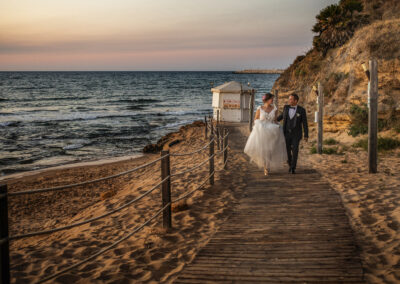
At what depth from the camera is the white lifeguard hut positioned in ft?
72.4

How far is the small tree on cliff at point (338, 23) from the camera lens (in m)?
23.5

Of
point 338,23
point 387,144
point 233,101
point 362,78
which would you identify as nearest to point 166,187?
point 387,144

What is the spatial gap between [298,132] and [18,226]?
6651 millimetres

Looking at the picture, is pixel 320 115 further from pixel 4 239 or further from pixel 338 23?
pixel 338 23

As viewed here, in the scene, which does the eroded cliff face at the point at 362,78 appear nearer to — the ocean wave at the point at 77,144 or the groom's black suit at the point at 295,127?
the groom's black suit at the point at 295,127

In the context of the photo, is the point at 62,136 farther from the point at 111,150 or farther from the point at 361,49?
Answer: the point at 361,49

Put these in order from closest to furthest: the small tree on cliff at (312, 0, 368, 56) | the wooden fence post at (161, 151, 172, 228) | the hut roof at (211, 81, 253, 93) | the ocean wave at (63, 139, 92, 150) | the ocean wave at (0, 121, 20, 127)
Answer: the wooden fence post at (161, 151, 172, 228), the ocean wave at (63, 139, 92, 150), the hut roof at (211, 81, 253, 93), the small tree on cliff at (312, 0, 368, 56), the ocean wave at (0, 121, 20, 127)

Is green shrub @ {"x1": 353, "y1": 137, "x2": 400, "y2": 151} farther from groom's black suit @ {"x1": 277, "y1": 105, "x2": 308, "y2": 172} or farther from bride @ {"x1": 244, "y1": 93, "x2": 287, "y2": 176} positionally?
bride @ {"x1": 244, "y1": 93, "x2": 287, "y2": 176}

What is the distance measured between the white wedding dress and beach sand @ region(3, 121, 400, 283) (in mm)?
755

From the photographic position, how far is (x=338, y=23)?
24.5 m

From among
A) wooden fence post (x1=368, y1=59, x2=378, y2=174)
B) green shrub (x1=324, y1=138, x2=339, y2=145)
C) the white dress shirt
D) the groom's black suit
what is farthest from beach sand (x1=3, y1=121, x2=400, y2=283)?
the white dress shirt

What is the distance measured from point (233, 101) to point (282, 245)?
18.3m

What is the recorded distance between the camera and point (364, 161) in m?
9.29

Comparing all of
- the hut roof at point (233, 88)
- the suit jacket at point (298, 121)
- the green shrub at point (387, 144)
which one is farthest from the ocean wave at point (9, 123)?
the green shrub at point (387, 144)
